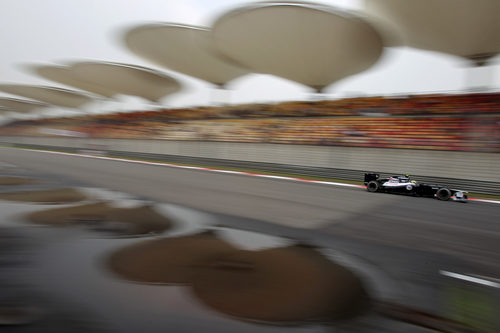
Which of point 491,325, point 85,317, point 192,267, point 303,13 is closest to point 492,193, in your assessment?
point 491,325

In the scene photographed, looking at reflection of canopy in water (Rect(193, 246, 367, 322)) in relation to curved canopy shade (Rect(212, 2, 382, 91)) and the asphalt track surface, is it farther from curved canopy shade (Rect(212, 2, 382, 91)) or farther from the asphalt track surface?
curved canopy shade (Rect(212, 2, 382, 91))

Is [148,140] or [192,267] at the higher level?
[148,140]

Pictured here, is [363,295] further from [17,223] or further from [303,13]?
[303,13]

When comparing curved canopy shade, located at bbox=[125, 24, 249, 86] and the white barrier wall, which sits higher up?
curved canopy shade, located at bbox=[125, 24, 249, 86]

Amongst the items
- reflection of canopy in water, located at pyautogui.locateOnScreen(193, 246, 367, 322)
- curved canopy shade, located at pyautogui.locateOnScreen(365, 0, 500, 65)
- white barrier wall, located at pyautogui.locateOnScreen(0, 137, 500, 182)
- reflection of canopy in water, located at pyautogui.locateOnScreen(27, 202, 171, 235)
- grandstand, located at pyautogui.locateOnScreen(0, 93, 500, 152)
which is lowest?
reflection of canopy in water, located at pyautogui.locateOnScreen(193, 246, 367, 322)

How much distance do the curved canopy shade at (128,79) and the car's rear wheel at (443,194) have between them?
39.4 metres

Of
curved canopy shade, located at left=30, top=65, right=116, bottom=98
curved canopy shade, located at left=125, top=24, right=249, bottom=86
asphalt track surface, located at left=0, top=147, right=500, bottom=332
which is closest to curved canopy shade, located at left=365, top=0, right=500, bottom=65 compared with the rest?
asphalt track surface, located at left=0, top=147, right=500, bottom=332

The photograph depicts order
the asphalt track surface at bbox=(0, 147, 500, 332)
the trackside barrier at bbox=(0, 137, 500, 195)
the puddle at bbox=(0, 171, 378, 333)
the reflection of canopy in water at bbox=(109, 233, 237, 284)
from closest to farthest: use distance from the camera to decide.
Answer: the puddle at bbox=(0, 171, 378, 333), the reflection of canopy in water at bbox=(109, 233, 237, 284), the asphalt track surface at bbox=(0, 147, 500, 332), the trackside barrier at bbox=(0, 137, 500, 195)

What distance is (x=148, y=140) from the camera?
76.1 ft

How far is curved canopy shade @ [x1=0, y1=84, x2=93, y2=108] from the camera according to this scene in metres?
52.2

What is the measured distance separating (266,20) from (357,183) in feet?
49.0

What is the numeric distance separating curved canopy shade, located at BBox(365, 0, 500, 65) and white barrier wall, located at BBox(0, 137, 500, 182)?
33.7 ft

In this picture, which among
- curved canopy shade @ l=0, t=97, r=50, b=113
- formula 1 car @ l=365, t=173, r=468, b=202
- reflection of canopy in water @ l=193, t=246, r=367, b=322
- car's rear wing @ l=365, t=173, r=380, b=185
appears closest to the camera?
reflection of canopy in water @ l=193, t=246, r=367, b=322

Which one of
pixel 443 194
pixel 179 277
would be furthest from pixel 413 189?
pixel 179 277
